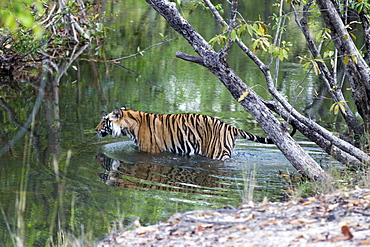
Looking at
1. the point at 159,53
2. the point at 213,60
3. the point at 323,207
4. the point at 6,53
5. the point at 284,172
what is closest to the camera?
the point at 323,207

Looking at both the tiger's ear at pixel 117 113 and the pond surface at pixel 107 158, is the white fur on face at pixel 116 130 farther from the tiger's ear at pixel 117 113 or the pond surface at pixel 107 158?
the pond surface at pixel 107 158

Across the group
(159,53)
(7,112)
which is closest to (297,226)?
(7,112)

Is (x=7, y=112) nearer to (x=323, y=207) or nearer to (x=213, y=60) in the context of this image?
(x=213, y=60)

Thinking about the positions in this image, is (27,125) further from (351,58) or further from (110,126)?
(351,58)

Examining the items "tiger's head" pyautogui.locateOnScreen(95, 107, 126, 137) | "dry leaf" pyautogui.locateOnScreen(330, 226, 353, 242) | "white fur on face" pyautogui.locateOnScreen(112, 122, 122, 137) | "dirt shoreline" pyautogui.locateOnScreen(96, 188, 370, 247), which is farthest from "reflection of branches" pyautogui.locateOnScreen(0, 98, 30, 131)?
"dry leaf" pyautogui.locateOnScreen(330, 226, 353, 242)

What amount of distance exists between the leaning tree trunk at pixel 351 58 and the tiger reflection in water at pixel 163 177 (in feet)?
7.47

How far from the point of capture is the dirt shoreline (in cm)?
341

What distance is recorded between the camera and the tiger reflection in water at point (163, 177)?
263 inches

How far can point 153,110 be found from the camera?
10734mm

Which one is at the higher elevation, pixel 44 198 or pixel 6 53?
pixel 6 53

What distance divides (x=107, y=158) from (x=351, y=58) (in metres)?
3.91

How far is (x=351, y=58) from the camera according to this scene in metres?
7.05

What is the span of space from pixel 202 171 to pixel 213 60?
6.52 feet

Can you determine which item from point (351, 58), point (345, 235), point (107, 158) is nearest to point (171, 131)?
point (107, 158)
